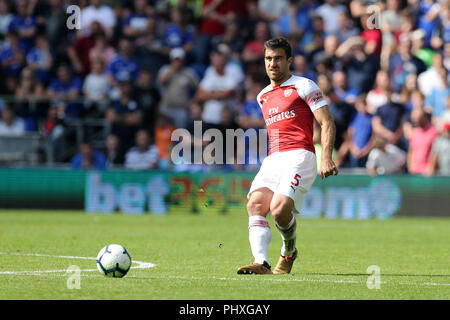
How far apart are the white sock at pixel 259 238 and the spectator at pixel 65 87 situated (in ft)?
43.3

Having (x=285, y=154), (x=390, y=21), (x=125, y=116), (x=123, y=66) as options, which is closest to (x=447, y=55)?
(x=390, y=21)

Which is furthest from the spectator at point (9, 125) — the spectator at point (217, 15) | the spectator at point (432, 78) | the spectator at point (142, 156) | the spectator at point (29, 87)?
the spectator at point (432, 78)

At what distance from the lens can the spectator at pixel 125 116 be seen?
20984 mm

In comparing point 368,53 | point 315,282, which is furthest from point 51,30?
point 315,282

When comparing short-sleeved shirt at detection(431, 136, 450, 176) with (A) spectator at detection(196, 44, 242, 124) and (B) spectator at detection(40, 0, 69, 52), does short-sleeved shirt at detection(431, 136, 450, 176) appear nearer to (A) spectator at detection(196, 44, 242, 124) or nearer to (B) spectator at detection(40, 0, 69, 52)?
(A) spectator at detection(196, 44, 242, 124)

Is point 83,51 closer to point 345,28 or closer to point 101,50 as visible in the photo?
point 101,50

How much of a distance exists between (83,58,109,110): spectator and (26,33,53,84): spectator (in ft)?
3.69

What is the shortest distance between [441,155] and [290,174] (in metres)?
11.1

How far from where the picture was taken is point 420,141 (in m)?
19.7

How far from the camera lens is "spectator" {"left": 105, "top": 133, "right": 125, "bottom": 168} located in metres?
20.9

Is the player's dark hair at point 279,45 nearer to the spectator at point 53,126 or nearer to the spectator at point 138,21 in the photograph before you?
the spectator at point 53,126

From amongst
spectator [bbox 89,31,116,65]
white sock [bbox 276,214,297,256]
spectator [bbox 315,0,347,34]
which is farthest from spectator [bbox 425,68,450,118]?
white sock [bbox 276,214,297,256]
